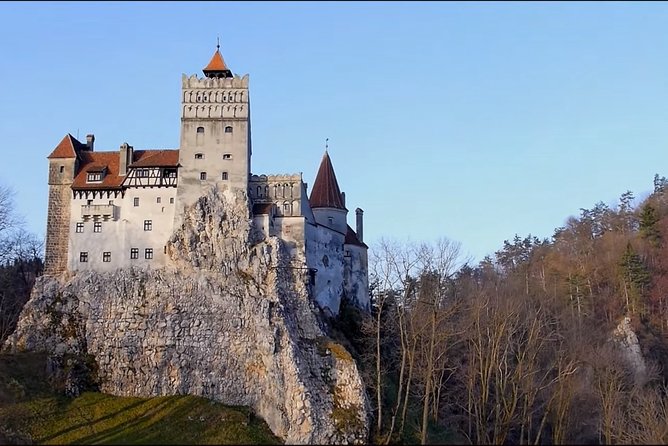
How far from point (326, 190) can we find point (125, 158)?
50.2 ft

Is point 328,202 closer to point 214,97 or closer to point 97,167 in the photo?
point 214,97

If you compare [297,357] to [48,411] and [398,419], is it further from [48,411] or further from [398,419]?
[48,411]

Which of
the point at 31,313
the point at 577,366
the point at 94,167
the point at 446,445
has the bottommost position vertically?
the point at 446,445

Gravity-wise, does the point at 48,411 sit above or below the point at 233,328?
below

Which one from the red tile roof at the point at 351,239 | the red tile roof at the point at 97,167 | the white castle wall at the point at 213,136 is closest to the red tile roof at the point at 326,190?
the red tile roof at the point at 351,239

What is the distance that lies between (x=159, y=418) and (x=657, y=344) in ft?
147

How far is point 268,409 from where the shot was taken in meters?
48.5

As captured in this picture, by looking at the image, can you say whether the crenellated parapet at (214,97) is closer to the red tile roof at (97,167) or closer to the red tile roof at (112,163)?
the red tile roof at (112,163)

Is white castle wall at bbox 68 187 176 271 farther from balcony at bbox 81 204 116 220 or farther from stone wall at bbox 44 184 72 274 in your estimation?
stone wall at bbox 44 184 72 274

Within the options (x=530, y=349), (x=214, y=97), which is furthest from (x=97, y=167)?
(x=530, y=349)

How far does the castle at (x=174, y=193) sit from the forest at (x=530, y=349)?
23.6ft

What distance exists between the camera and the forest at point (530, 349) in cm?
4959


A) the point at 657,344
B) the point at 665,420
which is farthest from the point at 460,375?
the point at 657,344

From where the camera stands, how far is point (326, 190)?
6247 cm
